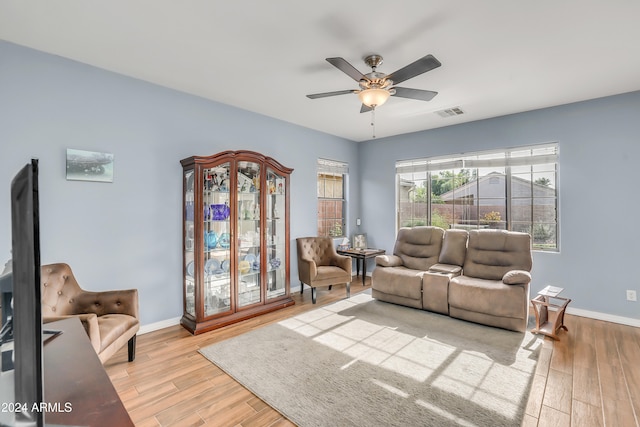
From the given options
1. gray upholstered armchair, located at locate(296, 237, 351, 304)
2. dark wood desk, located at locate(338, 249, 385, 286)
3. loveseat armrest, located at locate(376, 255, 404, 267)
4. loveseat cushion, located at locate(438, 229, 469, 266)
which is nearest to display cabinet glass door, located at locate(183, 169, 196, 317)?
gray upholstered armchair, located at locate(296, 237, 351, 304)

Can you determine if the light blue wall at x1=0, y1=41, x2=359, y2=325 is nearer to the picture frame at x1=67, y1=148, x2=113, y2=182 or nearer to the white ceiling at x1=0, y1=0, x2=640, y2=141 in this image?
the picture frame at x1=67, y1=148, x2=113, y2=182

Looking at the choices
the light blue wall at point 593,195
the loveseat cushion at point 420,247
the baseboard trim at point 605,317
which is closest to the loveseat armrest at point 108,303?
the loveseat cushion at point 420,247

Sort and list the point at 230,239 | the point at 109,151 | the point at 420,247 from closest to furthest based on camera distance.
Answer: the point at 109,151
the point at 230,239
the point at 420,247

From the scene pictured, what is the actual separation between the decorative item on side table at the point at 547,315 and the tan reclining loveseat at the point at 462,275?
4.8 inches

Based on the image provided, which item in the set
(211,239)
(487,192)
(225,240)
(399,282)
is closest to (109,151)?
(211,239)

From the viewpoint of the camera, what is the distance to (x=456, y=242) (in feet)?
14.1

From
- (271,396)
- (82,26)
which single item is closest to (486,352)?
(271,396)

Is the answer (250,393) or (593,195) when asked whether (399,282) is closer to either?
(250,393)

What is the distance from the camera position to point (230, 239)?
3631 mm

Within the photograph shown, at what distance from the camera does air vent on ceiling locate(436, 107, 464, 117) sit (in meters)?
4.12

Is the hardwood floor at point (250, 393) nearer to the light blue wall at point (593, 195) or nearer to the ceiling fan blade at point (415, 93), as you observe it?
the light blue wall at point (593, 195)

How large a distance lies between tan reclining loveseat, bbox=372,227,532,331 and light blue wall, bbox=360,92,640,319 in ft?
2.30

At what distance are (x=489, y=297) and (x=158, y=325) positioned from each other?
3740 mm

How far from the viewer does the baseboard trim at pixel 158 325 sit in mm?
3268
